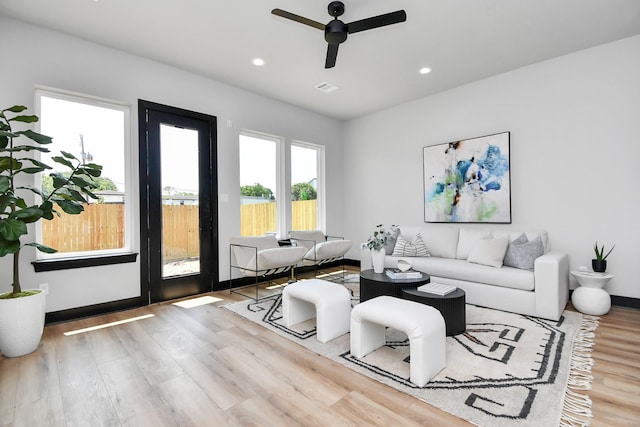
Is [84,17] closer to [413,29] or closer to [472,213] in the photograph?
[413,29]

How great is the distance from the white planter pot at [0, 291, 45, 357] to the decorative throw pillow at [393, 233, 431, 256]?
3.91 m

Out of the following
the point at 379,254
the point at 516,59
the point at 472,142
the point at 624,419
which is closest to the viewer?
the point at 624,419

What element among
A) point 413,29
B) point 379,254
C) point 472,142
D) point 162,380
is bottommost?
point 162,380

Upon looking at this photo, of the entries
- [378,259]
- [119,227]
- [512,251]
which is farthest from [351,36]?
[119,227]

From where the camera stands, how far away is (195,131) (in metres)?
4.21

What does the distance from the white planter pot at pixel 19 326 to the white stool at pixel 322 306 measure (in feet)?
6.61

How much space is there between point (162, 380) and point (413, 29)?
12.3ft

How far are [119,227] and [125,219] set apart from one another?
0.11m

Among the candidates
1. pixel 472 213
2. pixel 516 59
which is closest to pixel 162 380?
pixel 472 213

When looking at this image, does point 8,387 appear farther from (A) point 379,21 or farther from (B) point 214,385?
(A) point 379,21

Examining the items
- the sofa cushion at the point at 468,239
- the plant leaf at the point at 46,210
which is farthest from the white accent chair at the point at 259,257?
the sofa cushion at the point at 468,239

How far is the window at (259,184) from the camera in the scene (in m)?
4.78

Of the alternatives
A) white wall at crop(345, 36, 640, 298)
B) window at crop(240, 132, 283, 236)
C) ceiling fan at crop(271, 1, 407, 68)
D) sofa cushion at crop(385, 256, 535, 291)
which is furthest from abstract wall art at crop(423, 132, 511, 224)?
ceiling fan at crop(271, 1, 407, 68)

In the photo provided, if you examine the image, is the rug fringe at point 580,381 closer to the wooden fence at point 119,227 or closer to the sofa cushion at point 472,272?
the sofa cushion at point 472,272
